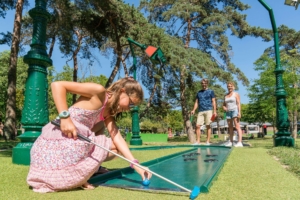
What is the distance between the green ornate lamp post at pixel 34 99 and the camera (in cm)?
383

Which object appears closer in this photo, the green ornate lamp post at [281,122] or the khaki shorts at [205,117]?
the green ornate lamp post at [281,122]

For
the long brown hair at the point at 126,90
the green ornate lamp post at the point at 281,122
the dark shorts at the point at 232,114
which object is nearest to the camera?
the long brown hair at the point at 126,90

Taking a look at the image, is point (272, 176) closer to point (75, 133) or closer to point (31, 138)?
point (75, 133)

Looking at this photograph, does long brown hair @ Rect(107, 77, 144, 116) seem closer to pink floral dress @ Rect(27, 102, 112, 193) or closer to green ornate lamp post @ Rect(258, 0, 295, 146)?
pink floral dress @ Rect(27, 102, 112, 193)

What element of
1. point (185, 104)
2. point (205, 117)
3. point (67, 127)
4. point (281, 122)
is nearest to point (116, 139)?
point (67, 127)

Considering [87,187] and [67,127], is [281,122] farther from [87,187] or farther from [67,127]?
[67,127]

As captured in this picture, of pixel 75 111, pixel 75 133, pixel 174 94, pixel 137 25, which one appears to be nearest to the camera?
pixel 75 133

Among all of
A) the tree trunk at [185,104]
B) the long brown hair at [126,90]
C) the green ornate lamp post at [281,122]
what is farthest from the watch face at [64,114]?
the tree trunk at [185,104]

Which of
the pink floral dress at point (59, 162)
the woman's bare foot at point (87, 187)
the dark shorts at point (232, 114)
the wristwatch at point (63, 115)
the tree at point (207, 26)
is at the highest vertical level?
the tree at point (207, 26)

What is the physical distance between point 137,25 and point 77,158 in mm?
11369

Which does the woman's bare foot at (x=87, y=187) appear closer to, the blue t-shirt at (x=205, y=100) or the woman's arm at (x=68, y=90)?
the woman's arm at (x=68, y=90)

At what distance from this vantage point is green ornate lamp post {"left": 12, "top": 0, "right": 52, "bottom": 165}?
383 centimetres

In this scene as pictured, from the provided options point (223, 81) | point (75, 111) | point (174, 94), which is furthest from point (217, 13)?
point (75, 111)

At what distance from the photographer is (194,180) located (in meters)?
2.74
